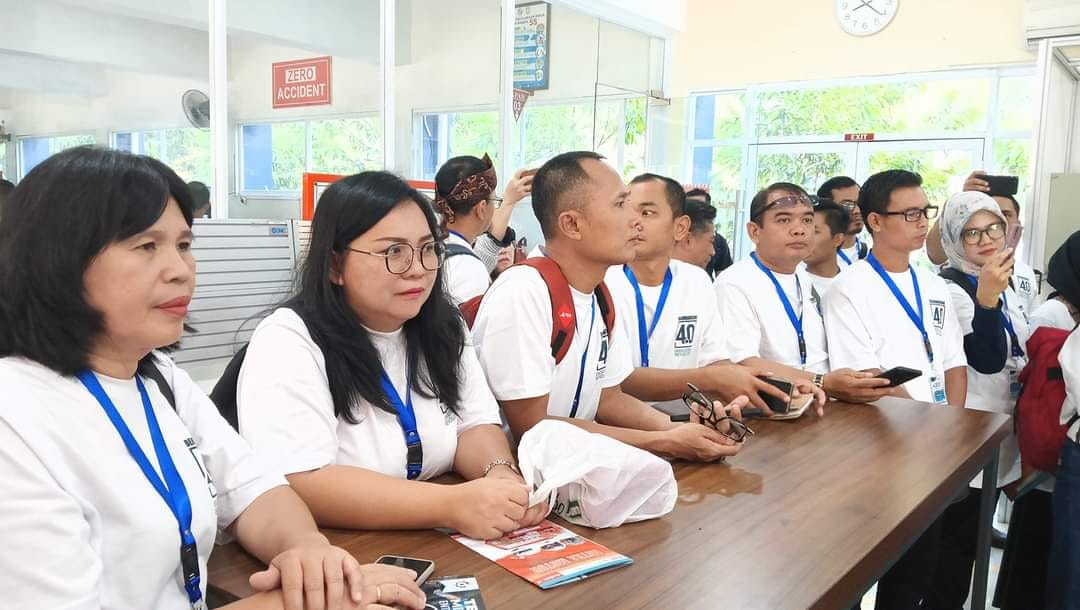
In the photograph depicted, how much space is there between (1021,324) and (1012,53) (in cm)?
490

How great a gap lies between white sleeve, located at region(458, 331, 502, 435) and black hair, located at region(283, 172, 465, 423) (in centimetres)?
2

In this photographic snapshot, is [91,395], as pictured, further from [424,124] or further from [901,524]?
[424,124]

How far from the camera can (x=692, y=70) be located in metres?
8.99

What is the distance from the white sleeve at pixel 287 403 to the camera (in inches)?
53.6

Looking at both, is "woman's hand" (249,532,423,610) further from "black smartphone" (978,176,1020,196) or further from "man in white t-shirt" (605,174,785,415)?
"black smartphone" (978,176,1020,196)

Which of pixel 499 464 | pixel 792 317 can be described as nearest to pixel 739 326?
pixel 792 317

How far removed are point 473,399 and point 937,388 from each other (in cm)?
211

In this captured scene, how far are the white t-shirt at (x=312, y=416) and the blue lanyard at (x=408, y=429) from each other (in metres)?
0.01

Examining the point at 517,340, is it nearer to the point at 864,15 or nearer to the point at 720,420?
the point at 720,420

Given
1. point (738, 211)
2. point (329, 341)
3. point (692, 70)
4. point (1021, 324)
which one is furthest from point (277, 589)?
point (692, 70)

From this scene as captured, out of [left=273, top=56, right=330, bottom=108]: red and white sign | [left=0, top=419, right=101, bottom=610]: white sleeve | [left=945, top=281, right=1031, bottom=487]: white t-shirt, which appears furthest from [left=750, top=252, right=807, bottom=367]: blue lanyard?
[left=273, top=56, right=330, bottom=108]: red and white sign

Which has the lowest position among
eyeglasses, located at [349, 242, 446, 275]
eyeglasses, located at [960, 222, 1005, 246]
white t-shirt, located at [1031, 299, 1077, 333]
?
white t-shirt, located at [1031, 299, 1077, 333]

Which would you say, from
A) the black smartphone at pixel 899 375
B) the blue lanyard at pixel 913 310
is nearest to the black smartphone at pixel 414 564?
the black smartphone at pixel 899 375

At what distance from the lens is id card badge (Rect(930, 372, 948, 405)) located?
295cm
